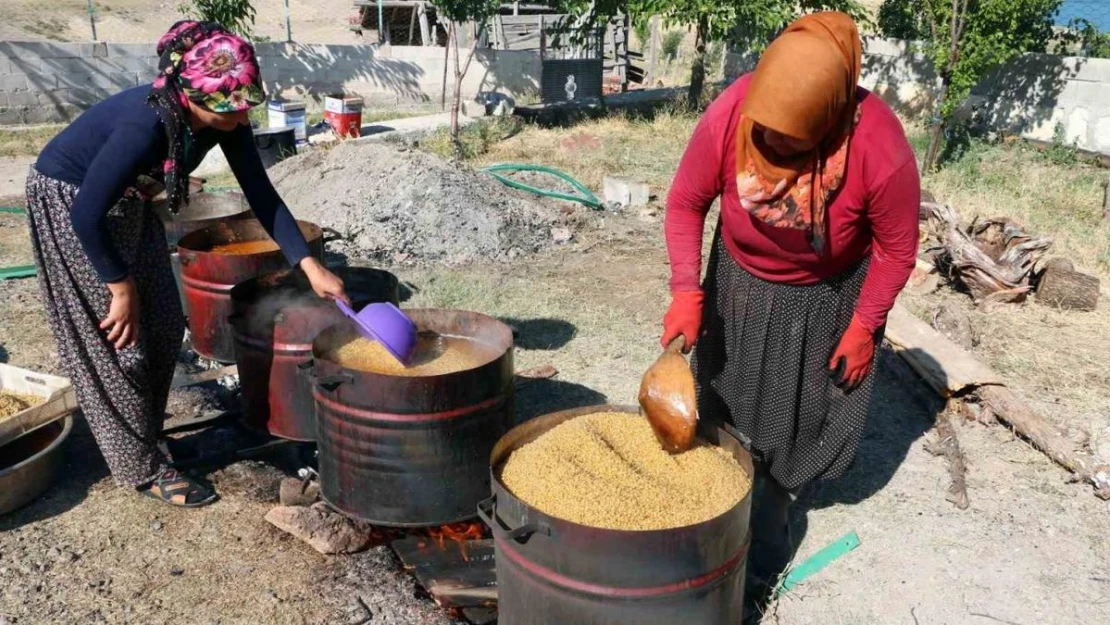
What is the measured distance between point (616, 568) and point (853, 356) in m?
1.10

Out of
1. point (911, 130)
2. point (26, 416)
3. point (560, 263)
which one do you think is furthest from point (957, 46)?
point (26, 416)

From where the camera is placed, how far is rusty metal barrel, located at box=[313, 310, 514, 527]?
9.69 ft

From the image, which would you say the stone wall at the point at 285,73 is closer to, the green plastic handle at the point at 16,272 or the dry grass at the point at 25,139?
the dry grass at the point at 25,139

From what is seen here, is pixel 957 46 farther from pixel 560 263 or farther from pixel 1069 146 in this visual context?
pixel 560 263

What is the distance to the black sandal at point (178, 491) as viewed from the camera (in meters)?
3.65

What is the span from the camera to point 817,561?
3289mm

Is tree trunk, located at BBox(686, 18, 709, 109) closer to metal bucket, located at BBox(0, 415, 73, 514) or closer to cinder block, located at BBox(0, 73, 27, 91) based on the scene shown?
cinder block, located at BBox(0, 73, 27, 91)

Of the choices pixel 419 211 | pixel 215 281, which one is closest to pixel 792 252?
pixel 215 281

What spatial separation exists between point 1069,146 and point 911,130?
251cm

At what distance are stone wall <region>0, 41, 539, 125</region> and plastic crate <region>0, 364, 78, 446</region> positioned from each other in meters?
11.4

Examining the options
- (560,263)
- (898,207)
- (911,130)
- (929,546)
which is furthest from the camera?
(911,130)

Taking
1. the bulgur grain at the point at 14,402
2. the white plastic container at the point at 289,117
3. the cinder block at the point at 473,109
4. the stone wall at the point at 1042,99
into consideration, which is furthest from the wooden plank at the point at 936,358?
the cinder block at the point at 473,109

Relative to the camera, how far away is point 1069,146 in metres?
11.1

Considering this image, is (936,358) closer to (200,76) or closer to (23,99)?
(200,76)
